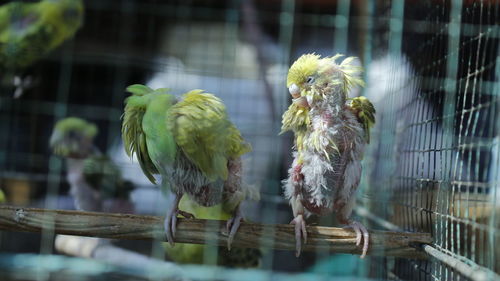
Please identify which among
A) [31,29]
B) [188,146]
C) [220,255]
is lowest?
[220,255]

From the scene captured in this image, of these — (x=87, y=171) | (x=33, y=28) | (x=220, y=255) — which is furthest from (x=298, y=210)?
(x=33, y=28)

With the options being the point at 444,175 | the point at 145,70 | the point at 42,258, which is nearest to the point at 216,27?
the point at 145,70

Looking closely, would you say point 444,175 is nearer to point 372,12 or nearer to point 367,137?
point 367,137

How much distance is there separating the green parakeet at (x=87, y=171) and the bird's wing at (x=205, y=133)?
1.23 meters

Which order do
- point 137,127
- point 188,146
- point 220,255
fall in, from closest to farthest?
point 188,146, point 137,127, point 220,255

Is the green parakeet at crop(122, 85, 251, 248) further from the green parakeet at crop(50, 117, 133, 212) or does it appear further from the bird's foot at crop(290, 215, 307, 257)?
the green parakeet at crop(50, 117, 133, 212)

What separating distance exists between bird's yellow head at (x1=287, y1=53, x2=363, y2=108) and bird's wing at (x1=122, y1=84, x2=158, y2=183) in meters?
0.38

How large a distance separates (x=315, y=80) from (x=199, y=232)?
1.56ft

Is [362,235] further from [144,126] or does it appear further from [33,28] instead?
[33,28]

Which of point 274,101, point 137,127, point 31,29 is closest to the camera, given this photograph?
point 137,127

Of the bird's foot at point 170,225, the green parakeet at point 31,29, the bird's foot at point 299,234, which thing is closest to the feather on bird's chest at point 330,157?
the bird's foot at point 299,234

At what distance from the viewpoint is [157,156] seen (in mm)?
1185

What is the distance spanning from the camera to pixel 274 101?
2.74m

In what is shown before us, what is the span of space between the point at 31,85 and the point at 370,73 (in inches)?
68.5
